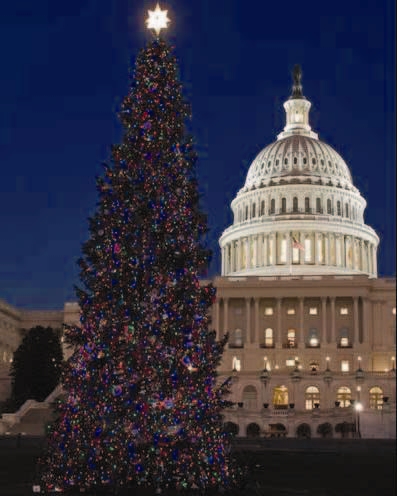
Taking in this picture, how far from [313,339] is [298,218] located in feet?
97.9

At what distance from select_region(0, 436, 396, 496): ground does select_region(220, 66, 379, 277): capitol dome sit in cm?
9031

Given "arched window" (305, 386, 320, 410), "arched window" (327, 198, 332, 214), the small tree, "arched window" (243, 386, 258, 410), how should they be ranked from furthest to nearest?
"arched window" (327, 198, 332, 214) → "arched window" (243, 386, 258, 410) → "arched window" (305, 386, 320, 410) → the small tree

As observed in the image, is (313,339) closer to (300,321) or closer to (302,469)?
(300,321)

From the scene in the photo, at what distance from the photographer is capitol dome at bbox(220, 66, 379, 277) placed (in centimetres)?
15775

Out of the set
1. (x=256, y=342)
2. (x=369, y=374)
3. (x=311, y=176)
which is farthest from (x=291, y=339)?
(x=311, y=176)

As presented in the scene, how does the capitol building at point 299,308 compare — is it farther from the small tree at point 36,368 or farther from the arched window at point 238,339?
the small tree at point 36,368

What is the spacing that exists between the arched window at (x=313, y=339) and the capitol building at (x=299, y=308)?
138mm

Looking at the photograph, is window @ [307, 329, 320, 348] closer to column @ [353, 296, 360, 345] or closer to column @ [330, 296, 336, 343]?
column @ [330, 296, 336, 343]

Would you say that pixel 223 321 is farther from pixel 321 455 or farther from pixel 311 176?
pixel 321 455

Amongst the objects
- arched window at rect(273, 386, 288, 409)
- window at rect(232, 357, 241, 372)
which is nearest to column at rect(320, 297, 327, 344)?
window at rect(232, 357, 241, 372)

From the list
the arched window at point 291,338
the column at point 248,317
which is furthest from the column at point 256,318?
the arched window at point 291,338

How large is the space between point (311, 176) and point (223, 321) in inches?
1570

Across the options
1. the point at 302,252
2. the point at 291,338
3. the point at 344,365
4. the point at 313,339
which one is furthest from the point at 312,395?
the point at 302,252

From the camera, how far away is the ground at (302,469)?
3048 cm
